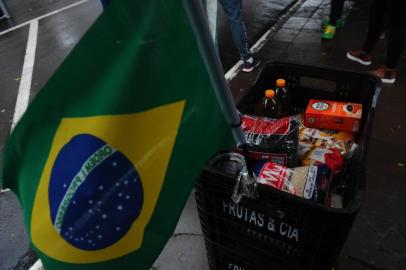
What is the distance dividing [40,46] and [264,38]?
12.8 ft

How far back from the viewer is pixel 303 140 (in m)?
1.65

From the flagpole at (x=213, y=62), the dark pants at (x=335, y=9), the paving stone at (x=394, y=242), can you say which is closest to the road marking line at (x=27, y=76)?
the flagpole at (x=213, y=62)

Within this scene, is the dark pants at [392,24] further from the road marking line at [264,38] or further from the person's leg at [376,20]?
the road marking line at [264,38]

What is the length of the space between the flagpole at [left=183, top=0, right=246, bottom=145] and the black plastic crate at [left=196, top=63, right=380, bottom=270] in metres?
0.20

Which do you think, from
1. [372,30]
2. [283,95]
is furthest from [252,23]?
[283,95]

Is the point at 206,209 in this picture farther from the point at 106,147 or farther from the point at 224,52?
the point at 224,52

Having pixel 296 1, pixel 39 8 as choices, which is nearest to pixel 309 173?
pixel 296 1

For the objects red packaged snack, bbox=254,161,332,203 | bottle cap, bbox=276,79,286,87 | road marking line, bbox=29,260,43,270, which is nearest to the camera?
red packaged snack, bbox=254,161,332,203

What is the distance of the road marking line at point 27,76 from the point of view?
4.34 meters

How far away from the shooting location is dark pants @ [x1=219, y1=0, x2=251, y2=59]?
390 centimetres

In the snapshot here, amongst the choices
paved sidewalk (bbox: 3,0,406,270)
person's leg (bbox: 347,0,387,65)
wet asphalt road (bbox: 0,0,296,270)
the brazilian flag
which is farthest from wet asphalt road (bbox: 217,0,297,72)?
the brazilian flag

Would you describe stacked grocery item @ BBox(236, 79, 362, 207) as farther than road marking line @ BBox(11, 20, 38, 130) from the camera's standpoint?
No

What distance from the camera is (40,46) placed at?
6008mm

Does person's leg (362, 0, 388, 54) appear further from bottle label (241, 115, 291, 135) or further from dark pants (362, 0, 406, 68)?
bottle label (241, 115, 291, 135)
